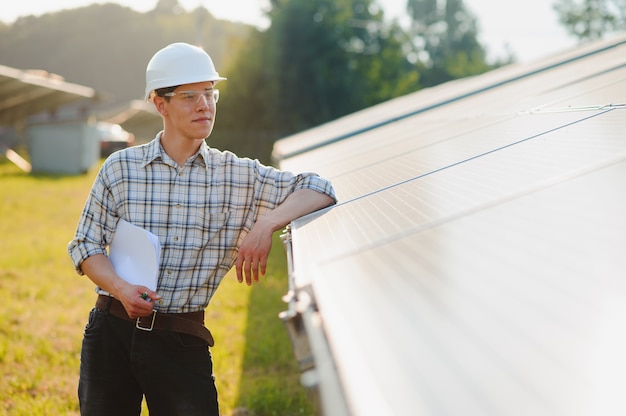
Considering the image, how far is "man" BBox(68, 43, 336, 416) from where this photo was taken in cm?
281

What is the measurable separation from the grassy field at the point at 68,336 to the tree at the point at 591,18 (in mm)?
42756

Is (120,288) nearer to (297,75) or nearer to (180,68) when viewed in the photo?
(180,68)

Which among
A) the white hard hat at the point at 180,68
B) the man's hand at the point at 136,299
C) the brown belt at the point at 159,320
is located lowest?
the brown belt at the point at 159,320

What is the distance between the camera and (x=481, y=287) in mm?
1332

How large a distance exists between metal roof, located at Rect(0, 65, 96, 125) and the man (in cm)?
1838

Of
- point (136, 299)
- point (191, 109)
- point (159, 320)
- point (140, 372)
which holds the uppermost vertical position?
point (191, 109)

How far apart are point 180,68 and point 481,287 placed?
5.90 ft

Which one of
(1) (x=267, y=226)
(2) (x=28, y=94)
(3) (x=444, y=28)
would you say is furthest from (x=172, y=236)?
(3) (x=444, y=28)

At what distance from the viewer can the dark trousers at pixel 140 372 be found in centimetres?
282

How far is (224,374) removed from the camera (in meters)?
5.22

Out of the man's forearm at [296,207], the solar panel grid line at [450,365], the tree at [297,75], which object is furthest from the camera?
the tree at [297,75]

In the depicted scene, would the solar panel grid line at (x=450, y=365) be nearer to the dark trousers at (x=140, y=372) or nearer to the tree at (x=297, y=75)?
the dark trousers at (x=140, y=372)

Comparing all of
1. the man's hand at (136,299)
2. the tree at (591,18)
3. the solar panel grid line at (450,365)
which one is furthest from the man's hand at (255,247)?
the tree at (591,18)

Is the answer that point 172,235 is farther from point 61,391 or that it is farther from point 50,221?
point 50,221
